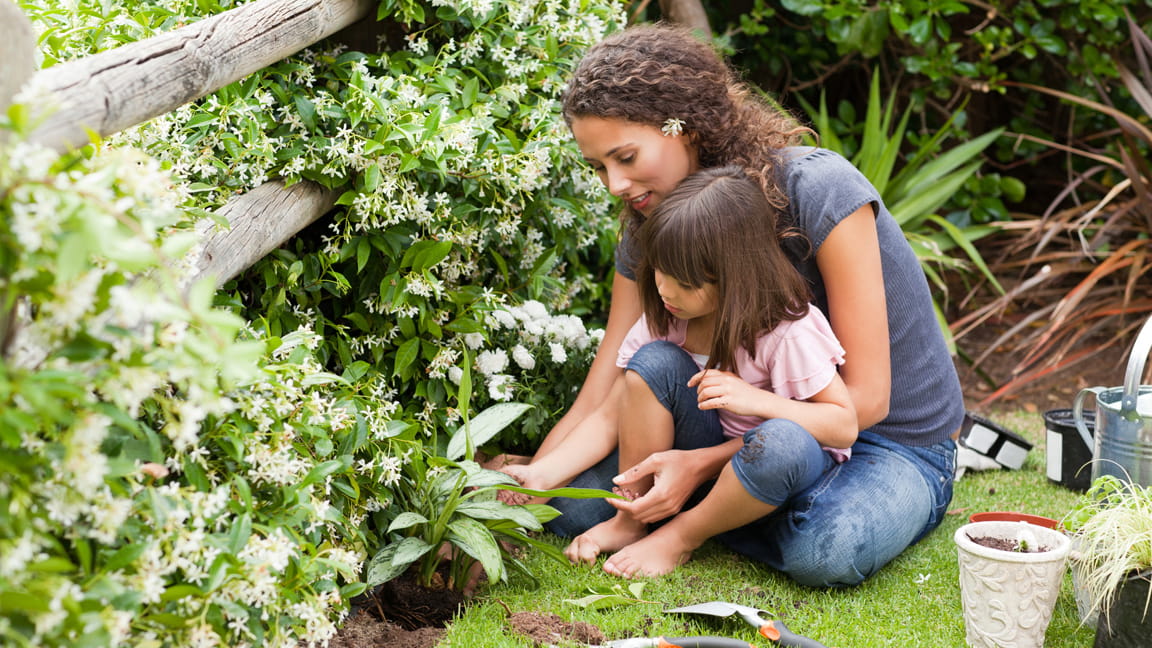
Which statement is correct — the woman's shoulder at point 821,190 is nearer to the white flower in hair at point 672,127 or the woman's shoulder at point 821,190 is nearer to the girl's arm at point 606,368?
the white flower in hair at point 672,127

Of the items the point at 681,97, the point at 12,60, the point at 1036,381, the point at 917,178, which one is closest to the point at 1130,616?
the point at 681,97

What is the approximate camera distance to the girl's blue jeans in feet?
6.43

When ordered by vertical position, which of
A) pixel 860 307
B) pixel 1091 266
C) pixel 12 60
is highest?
pixel 12 60

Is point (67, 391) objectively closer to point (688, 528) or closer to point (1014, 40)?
point (688, 528)

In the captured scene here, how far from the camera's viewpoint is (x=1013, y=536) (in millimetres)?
1821

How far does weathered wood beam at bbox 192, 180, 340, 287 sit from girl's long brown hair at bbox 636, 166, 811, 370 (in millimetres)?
699

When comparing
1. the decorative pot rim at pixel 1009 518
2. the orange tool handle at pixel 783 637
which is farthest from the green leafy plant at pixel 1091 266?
the orange tool handle at pixel 783 637

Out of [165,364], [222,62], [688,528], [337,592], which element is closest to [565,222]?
[688,528]

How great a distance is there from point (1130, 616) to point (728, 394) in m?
0.77

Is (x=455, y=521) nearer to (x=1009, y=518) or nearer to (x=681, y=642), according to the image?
(x=681, y=642)

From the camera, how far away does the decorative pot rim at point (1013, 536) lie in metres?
1.69

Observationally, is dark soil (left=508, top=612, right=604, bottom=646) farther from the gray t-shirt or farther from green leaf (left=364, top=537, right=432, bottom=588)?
the gray t-shirt

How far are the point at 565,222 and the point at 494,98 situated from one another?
396 millimetres

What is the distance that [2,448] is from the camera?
3.56 feet
